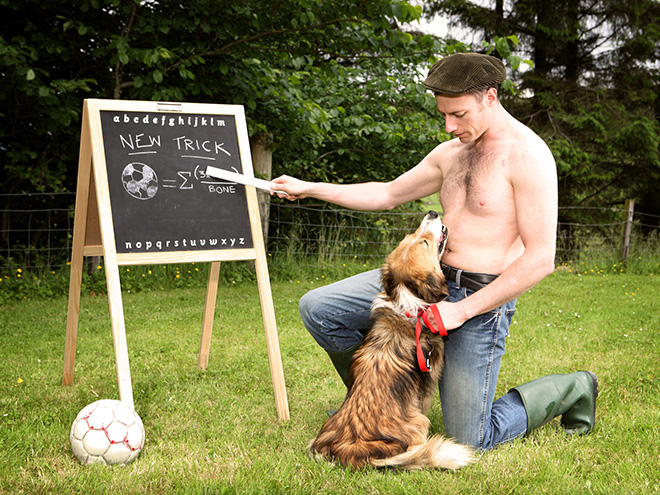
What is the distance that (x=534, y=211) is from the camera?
9.57 ft

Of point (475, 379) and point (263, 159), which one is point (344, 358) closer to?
point (475, 379)

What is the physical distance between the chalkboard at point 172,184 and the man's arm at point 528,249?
1.66m

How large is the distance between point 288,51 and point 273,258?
377cm

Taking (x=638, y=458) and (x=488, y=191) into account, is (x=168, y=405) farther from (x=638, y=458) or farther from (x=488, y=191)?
(x=638, y=458)

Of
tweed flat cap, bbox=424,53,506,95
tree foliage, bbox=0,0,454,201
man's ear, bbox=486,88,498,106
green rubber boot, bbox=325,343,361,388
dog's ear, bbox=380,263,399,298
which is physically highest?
tree foliage, bbox=0,0,454,201

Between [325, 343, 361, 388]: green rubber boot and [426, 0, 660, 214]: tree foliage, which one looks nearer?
[325, 343, 361, 388]: green rubber boot

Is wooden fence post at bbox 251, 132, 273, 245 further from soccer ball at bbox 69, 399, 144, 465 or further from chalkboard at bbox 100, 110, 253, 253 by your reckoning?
soccer ball at bbox 69, 399, 144, 465

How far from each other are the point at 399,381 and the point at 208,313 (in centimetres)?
208

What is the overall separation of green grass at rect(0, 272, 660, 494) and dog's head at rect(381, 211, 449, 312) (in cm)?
87

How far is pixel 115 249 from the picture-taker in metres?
3.48

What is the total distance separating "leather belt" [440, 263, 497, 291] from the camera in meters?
3.12

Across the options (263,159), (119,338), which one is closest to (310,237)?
(263,159)

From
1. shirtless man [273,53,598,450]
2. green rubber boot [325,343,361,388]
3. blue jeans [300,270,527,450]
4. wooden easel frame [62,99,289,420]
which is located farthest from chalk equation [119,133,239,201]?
green rubber boot [325,343,361,388]

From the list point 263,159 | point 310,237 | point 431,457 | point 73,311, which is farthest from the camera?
point 310,237
